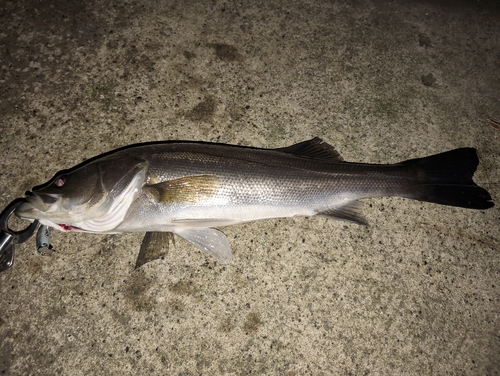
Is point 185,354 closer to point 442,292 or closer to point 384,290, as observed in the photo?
point 384,290

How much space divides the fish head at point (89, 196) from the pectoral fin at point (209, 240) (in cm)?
49

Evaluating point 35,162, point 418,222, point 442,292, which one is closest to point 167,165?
point 35,162

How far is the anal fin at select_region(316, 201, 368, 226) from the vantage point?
250cm

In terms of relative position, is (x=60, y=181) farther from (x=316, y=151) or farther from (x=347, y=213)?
(x=347, y=213)

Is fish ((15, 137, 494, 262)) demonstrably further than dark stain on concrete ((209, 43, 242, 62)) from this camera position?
No

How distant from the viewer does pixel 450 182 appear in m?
2.55

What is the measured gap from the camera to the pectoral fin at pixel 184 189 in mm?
2262

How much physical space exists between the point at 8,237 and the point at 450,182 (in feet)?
11.2

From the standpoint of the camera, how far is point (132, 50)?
3.17 m

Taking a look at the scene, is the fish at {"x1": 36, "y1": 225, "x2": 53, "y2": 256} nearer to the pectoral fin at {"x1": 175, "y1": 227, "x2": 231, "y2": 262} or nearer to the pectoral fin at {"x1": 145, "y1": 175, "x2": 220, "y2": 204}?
the pectoral fin at {"x1": 145, "y1": 175, "x2": 220, "y2": 204}

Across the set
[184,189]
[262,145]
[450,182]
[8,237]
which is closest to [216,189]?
[184,189]

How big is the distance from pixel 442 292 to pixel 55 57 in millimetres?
4179

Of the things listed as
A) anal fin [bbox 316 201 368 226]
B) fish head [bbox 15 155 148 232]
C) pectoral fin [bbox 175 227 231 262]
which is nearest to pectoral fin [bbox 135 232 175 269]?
pectoral fin [bbox 175 227 231 262]

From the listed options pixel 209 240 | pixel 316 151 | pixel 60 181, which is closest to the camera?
pixel 60 181
